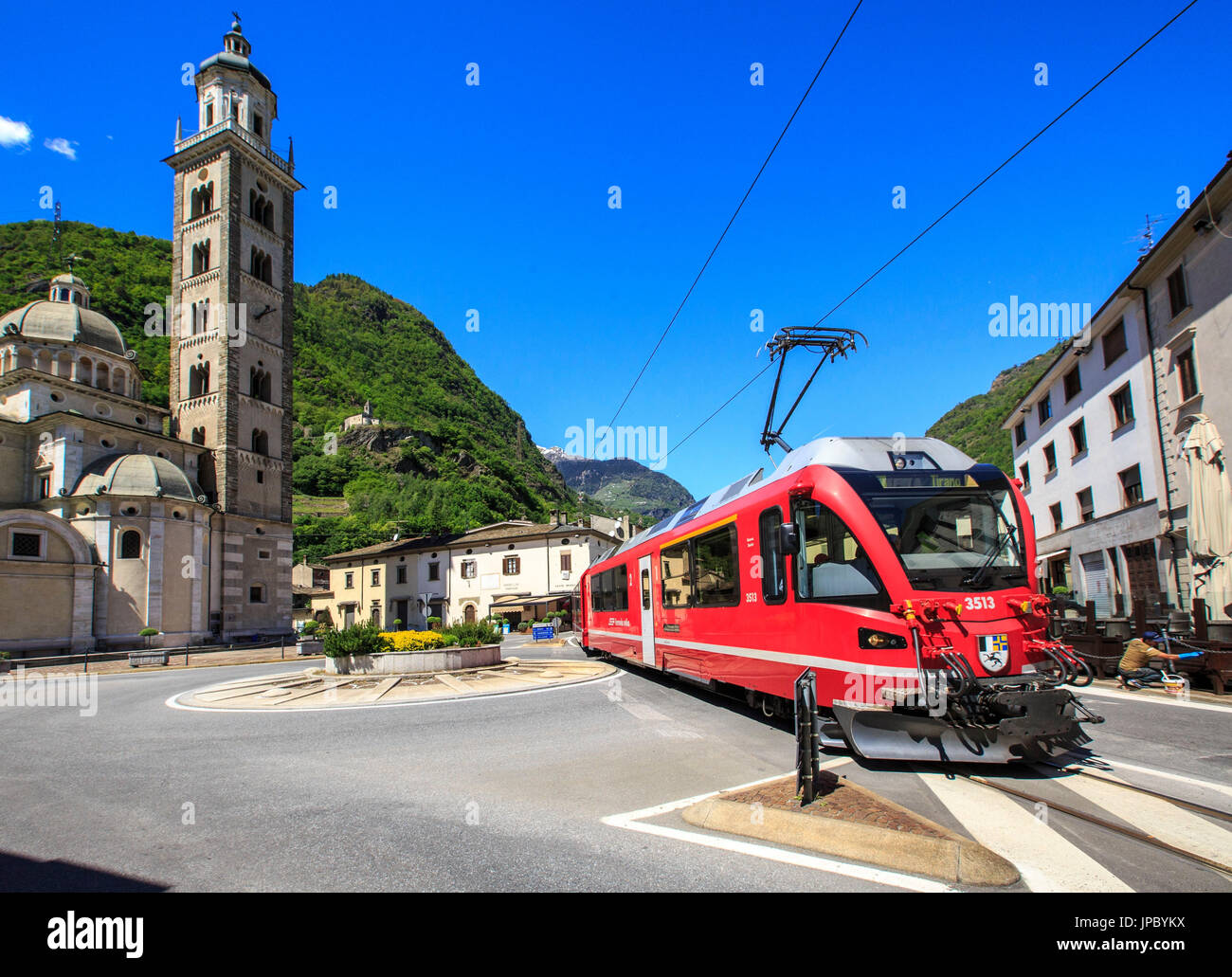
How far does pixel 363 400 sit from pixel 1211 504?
4663 inches

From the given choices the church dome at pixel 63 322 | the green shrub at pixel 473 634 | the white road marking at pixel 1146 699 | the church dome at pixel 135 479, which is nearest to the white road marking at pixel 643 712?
the white road marking at pixel 1146 699

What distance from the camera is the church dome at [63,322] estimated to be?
3875 cm

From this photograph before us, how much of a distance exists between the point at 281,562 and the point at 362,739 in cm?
3873

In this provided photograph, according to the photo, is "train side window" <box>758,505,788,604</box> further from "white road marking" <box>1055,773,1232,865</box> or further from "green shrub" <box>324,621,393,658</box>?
"green shrub" <box>324,621,393,658</box>

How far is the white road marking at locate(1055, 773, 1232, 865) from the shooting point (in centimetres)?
439

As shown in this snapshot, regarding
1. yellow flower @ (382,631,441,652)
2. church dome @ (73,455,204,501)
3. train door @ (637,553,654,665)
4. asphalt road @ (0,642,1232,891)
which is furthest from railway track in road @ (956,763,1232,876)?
church dome @ (73,455,204,501)

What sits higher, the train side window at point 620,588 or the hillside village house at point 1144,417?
the hillside village house at point 1144,417

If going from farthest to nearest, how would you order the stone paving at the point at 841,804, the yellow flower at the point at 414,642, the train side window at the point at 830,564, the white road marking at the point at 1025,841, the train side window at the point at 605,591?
1. the train side window at the point at 605,591
2. the yellow flower at the point at 414,642
3. the train side window at the point at 830,564
4. the stone paving at the point at 841,804
5. the white road marking at the point at 1025,841

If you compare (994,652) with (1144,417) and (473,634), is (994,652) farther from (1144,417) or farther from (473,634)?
(1144,417)

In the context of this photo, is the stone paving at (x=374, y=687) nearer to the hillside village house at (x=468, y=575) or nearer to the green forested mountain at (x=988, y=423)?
the green forested mountain at (x=988, y=423)

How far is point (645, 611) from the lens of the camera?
47.9 ft

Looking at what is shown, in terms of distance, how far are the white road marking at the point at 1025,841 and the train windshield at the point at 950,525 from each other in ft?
6.11

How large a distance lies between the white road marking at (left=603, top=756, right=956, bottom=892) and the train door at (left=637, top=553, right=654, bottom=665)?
324 inches

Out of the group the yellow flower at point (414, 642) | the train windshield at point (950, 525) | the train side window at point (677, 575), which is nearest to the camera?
the train windshield at point (950, 525)
